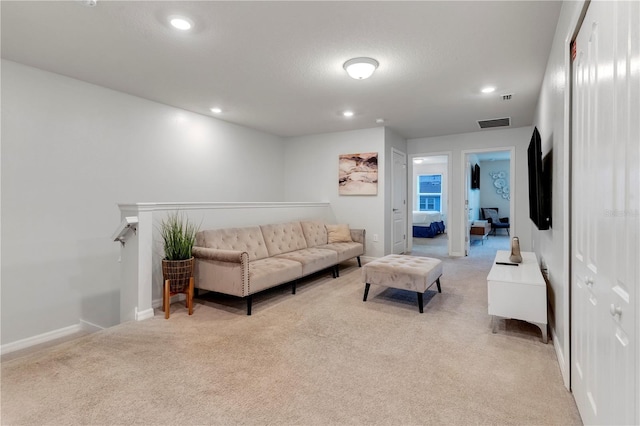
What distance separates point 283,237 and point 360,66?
2516 mm

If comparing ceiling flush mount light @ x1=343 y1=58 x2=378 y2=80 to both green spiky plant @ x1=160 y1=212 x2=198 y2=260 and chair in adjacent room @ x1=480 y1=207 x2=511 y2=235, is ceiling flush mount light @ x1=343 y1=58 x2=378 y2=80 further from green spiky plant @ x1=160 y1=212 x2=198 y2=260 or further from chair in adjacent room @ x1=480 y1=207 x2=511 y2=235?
chair in adjacent room @ x1=480 y1=207 x2=511 y2=235

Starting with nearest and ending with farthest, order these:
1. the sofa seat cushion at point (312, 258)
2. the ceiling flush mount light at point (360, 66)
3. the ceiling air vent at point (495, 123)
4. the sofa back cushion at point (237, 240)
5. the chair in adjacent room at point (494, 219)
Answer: the ceiling flush mount light at point (360, 66) → the sofa back cushion at point (237, 240) → the sofa seat cushion at point (312, 258) → the ceiling air vent at point (495, 123) → the chair in adjacent room at point (494, 219)

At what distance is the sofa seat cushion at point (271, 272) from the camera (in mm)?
3197

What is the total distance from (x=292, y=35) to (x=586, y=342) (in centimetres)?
281

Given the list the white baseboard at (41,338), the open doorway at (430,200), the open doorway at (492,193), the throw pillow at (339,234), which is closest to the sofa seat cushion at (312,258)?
the throw pillow at (339,234)

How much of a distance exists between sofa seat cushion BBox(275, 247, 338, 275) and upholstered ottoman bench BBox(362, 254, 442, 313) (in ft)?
2.55

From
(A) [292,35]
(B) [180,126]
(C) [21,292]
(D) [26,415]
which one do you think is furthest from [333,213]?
(D) [26,415]

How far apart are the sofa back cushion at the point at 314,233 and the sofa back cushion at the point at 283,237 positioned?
9 cm

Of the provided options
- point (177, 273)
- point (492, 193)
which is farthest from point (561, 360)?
point (492, 193)

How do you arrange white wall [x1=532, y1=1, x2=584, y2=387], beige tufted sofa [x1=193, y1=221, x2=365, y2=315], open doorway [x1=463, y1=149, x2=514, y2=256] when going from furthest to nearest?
open doorway [x1=463, y1=149, x2=514, y2=256] < beige tufted sofa [x1=193, y1=221, x2=365, y2=315] < white wall [x1=532, y1=1, x2=584, y2=387]

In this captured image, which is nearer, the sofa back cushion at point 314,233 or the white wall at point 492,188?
the sofa back cushion at point 314,233

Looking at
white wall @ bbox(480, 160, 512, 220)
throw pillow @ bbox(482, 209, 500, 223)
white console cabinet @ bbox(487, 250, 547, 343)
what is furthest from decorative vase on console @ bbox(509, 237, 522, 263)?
white wall @ bbox(480, 160, 512, 220)

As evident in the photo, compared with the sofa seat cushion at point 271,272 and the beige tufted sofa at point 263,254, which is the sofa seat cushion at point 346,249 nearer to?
the beige tufted sofa at point 263,254

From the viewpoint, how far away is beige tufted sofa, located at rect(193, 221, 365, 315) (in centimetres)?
312
